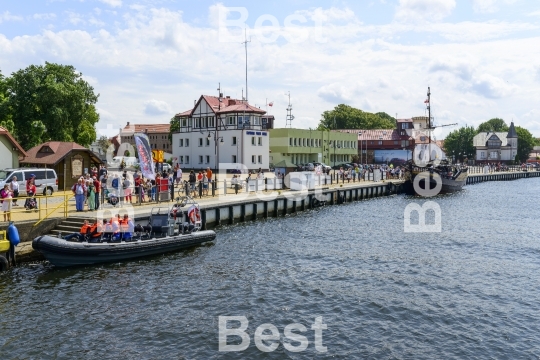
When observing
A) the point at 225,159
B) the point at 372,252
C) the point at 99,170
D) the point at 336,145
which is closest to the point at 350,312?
the point at 372,252

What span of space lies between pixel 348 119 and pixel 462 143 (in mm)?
31120

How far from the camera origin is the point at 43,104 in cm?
4878

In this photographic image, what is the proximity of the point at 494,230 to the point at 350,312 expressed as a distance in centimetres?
1991

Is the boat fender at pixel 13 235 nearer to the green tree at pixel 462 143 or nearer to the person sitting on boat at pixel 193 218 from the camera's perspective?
the person sitting on boat at pixel 193 218

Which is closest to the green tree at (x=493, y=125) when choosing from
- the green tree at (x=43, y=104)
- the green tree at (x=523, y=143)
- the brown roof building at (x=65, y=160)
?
the green tree at (x=523, y=143)

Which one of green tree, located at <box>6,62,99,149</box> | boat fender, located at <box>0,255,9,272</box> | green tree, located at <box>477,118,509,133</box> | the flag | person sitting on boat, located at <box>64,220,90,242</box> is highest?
green tree, located at <box>477,118,509,133</box>

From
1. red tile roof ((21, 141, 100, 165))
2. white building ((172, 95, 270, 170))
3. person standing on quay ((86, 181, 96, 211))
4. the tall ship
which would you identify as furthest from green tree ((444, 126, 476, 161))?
person standing on quay ((86, 181, 96, 211))

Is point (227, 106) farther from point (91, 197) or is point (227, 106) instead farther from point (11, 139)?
point (91, 197)

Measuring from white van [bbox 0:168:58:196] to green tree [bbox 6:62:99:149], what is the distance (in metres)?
17.5

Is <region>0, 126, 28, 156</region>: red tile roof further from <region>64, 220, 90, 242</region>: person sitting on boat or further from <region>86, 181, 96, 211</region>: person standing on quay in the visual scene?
<region>64, 220, 90, 242</region>: person sitting on boat

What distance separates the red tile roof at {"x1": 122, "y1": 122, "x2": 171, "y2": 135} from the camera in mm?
142125

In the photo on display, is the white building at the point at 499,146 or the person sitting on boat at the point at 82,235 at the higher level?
the white building at the point at 499,146

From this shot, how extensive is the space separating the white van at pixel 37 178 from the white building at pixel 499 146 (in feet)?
404

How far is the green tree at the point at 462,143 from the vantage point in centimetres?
13400
